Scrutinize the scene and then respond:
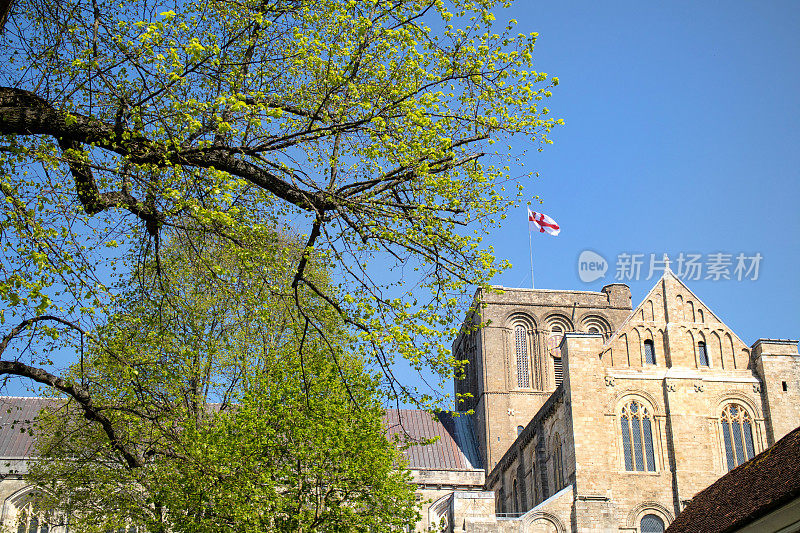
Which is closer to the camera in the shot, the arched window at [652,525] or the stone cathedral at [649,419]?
the arched window at [652,525]

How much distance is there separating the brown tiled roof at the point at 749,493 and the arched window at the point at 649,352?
40.2 ft

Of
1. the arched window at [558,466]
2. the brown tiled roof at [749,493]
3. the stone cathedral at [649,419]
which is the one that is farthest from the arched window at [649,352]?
the brown tiled roof at [749,493]

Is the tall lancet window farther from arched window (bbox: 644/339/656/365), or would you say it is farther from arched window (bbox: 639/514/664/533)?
arched window (bbox: 639/514/664/533)

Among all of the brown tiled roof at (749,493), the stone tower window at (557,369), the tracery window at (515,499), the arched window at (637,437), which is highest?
the stone tower window at (557,369)

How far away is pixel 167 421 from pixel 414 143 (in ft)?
26.8

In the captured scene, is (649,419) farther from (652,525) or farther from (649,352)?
(652,525)

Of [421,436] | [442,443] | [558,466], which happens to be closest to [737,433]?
[558,466]

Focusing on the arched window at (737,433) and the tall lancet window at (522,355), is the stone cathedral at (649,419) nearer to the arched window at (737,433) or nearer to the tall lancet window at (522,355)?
the arched window at (737,433)

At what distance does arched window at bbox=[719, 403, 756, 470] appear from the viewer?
34.8 metres

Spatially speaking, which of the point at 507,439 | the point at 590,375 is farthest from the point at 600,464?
the point at 507,439

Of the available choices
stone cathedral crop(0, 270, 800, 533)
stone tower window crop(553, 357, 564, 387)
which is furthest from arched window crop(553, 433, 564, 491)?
stone tower window crop(553, 357, 564, 387)

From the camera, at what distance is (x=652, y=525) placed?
110ft

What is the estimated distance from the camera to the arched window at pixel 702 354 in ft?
119

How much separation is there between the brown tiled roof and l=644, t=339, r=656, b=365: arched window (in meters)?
12.3
